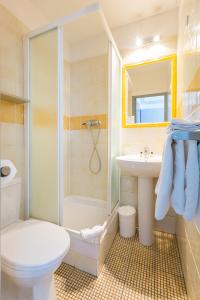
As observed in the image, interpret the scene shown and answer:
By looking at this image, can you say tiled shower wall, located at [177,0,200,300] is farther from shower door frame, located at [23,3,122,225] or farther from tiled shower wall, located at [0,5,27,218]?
tiled shower wall, located at [0,5,27,218]

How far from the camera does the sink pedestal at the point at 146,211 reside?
1637 mm

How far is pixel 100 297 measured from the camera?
111cm

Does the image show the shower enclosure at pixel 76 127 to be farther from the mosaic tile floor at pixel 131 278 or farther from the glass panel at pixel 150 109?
the glass panel at pixel 150 109

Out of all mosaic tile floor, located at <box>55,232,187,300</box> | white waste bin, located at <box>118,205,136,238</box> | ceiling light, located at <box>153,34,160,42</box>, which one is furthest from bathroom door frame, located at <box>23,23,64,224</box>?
ceiling light, located at <box>153,34,160,42</box>

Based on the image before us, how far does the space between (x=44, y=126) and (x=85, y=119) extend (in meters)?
0.81

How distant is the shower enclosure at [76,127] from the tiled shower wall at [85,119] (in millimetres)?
12

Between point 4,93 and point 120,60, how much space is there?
140 centimetres

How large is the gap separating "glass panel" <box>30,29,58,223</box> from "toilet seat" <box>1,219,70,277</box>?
0.28 meters

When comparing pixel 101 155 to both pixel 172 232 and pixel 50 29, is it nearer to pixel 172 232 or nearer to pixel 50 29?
pixel 172 232

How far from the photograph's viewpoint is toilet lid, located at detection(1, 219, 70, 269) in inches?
34.3

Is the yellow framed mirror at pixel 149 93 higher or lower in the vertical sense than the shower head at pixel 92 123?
higher

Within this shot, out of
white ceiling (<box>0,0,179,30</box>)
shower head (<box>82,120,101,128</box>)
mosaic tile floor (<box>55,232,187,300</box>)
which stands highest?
white ceiling (<box>0,0,179,30</box>)

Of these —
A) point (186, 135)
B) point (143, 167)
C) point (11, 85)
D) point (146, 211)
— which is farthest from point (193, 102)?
point (11, 85)

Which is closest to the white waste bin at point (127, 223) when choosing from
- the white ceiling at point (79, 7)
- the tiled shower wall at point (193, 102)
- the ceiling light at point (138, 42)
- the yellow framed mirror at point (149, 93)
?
the tiled shower wall at point (193, 102)
